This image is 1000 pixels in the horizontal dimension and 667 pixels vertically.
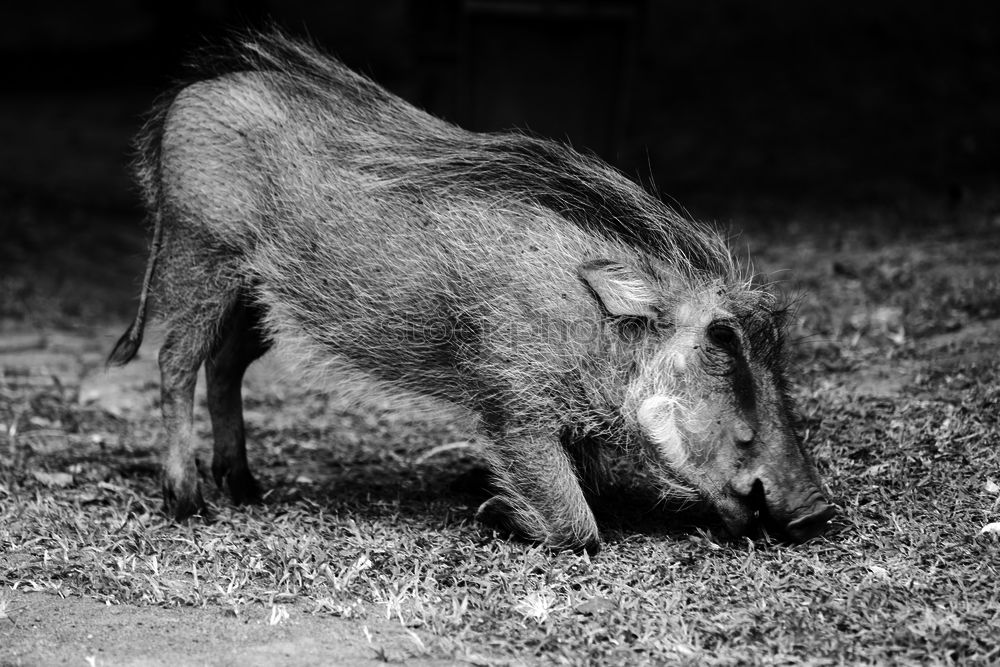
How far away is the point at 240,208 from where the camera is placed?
3.71 m

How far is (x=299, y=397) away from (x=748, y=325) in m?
2.72

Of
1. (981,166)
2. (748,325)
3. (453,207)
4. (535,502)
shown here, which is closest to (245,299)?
(453,207)

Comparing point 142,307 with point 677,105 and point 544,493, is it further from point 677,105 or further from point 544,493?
point 677,105

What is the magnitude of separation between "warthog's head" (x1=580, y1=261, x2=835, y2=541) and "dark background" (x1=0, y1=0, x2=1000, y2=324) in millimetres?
4326

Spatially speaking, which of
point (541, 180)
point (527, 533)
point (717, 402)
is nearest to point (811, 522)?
point (717, 402)

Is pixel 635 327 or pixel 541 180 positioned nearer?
pixel 635 327

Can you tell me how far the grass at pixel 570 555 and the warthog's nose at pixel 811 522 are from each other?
5 centimetres

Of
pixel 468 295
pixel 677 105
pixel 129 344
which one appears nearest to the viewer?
pixel 468 295

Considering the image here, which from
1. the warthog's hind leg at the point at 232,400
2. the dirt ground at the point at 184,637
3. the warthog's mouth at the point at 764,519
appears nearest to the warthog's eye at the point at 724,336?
the warthog's mouth at the point at 764,519

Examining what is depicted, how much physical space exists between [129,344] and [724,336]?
2.17 m

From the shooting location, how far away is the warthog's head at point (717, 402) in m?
3.20

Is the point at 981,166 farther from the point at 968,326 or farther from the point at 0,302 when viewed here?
the point at 0,302

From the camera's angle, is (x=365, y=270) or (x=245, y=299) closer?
(x=365, y=270)

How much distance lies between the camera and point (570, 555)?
3273 mm
